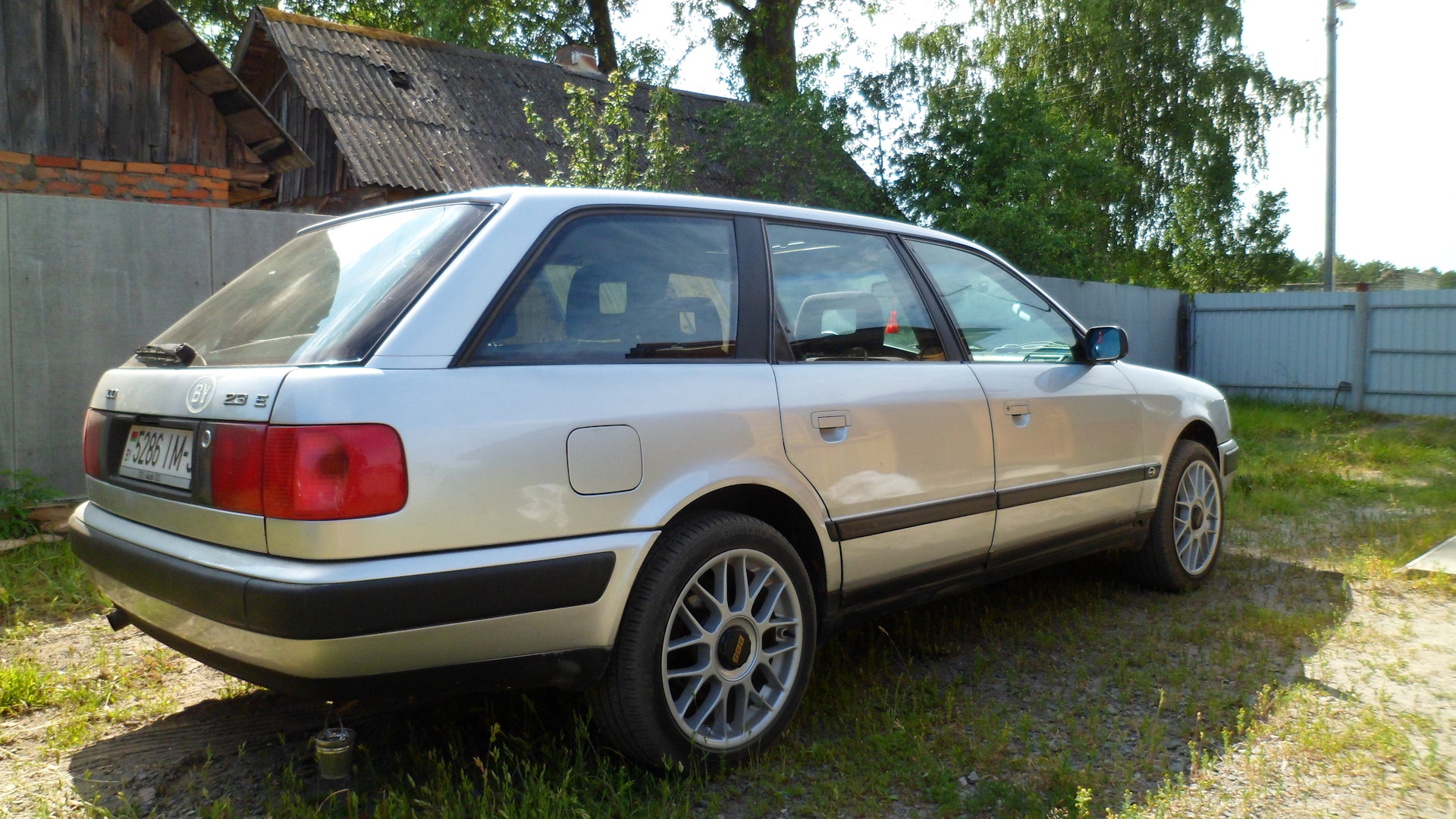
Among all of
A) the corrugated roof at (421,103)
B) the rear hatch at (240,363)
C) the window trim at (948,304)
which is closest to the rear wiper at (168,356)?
the rear hatch at (240,363)

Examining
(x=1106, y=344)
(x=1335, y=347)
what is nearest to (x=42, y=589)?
(x=1106, y=344)

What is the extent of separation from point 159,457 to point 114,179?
7550 mm

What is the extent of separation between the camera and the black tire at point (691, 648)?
2473 millimetres

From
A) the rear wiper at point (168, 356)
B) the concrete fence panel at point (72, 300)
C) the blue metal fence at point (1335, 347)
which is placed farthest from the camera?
the blue metal fence at point (1335, 347)

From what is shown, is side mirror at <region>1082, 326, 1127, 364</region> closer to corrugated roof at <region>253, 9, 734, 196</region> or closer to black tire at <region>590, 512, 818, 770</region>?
black tire at <region>590, 512, 818, 770</region>

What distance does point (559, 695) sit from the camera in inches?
112

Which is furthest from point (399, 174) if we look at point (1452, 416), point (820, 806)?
point (1452, 416)

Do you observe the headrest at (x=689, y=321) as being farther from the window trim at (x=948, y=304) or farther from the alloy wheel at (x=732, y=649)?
the window trim at (x=948, y=304)

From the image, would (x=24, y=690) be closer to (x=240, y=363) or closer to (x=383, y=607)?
(x=240, y=363)

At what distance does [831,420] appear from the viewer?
2947 mm

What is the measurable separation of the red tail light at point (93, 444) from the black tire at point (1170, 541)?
4.04 meters

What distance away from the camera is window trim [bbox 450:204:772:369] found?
233 cm

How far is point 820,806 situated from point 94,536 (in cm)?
207

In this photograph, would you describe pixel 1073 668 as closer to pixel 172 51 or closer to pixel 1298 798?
pixel 1298 798
